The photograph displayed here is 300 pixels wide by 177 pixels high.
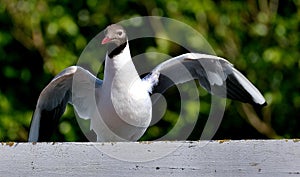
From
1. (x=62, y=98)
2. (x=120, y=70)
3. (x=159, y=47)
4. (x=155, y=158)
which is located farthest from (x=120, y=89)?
(x=159, y=47)

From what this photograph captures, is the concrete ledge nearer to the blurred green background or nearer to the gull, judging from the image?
the gull

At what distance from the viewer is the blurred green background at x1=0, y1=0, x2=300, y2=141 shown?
13.0 feet

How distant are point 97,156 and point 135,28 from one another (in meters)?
2.31

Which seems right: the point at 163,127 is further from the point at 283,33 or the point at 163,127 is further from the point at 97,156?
the point at 97,156

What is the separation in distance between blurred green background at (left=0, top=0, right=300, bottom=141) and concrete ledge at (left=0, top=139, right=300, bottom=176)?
87.9 inches

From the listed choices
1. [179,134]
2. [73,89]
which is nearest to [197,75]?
[73,89]

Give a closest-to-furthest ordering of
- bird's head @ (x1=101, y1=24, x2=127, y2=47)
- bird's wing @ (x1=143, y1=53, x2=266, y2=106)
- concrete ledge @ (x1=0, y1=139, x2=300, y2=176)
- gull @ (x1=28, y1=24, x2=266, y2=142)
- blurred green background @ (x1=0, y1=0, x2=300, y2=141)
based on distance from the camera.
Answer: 1. concrete ledge @ (x1=0, y1=139, x2=300, y2=176)
2. gull @ (x1=28, y1=24, x2=266, y2=142)
3. bird's head @ (x1=101, y1=24, x2=127, y2=47)
4. bird's wing @ (x1=143, y1=53, x2=266, y2=106)
5. blurred green background @ (x1=0, y1=0, x2=300, y2=141)

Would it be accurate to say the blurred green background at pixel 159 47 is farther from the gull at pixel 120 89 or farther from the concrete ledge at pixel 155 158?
the concrete ledge at pixel 155 158

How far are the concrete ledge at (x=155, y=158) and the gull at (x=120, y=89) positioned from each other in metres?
0.90

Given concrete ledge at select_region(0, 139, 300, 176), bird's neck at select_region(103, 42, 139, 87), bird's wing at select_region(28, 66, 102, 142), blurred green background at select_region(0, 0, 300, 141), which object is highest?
concrete ledge at select_region(0, 139, 300, 176)

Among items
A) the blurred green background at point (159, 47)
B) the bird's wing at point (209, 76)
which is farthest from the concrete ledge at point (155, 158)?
the blurred green background at point (159, 47)

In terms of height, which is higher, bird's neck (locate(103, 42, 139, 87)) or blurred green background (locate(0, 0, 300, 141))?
bird's neck (locate(103, 42, 139, 87))

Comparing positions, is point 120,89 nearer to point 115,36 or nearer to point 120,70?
point 120,70

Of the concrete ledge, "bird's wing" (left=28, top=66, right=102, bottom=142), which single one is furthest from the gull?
the concrete ledge
